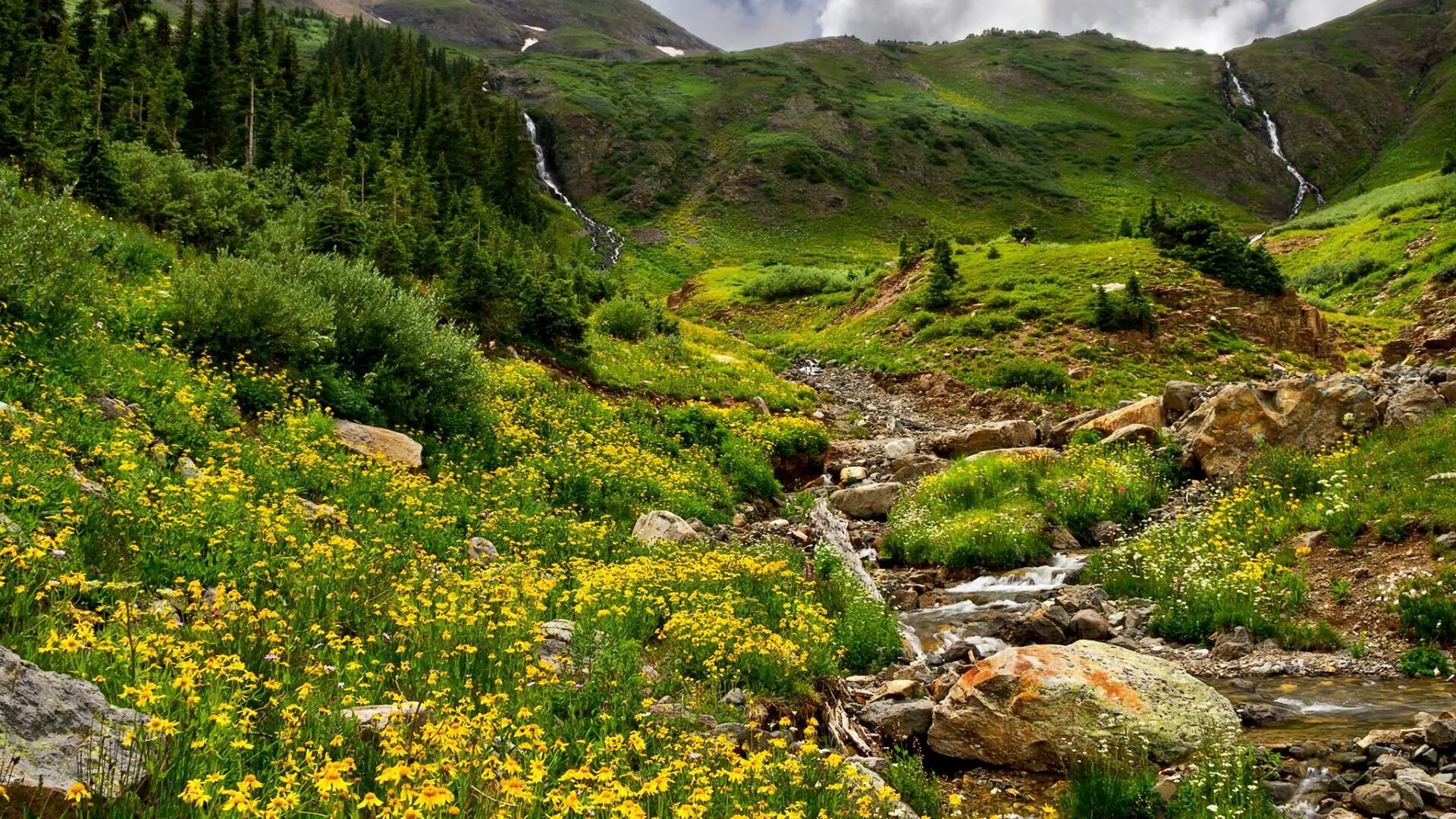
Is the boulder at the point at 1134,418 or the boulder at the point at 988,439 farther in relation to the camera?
the boulder at the point at 988,439

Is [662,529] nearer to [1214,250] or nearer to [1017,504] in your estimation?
[1017,504]

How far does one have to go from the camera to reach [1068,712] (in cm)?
658

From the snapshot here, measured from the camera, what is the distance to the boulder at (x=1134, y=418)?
17000 millimetres

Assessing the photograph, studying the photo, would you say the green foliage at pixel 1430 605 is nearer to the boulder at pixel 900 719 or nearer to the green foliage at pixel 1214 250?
the boulder at pixel 900 719

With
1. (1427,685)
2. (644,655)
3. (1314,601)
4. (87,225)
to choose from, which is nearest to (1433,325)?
(1314,601)

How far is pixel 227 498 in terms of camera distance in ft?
22.8

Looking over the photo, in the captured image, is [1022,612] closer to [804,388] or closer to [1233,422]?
[1233,422]

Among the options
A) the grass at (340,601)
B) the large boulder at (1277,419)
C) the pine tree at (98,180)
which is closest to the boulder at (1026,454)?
the large boulder at (1277,419)

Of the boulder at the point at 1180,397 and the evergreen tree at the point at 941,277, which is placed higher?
the evergreen tree at the point at 941,277

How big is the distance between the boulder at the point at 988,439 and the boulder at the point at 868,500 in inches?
131

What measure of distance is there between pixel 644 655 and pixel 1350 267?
159ft

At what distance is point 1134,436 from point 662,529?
1065 cm

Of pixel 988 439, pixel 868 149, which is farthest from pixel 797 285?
pixel 868 149

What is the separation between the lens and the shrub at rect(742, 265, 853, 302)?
50.2 meters
